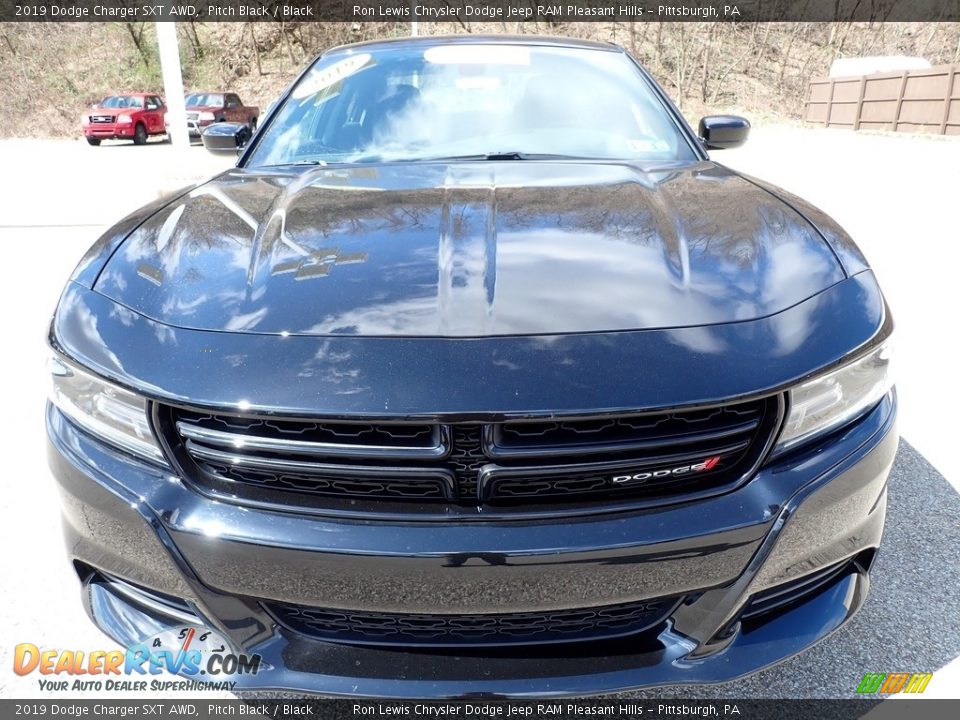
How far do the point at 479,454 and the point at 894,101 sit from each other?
1017 inches

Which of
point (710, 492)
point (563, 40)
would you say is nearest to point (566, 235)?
point (710, 492)

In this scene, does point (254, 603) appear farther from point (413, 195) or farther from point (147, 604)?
point (413, 195)

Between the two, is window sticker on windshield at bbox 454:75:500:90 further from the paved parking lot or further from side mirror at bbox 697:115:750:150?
the paved parking lot

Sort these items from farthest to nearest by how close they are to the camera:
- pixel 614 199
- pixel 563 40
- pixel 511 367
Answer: pixel 563 40 < pixel 614 199 < pixel 511 367

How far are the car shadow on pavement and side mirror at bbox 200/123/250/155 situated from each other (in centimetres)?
274

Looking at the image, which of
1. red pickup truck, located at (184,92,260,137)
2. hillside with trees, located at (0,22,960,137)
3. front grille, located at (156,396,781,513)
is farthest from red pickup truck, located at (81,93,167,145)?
front grille, located at (156,396,781,513)

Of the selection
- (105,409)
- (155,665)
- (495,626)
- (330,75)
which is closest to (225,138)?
(330,75)

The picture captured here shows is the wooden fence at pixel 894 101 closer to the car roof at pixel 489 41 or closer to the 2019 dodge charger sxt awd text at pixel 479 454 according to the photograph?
the car roof at pixel 489 41

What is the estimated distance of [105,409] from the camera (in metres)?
1.38

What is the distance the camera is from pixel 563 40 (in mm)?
3045

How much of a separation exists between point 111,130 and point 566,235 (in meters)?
25.5

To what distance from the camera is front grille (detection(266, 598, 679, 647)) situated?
132cm

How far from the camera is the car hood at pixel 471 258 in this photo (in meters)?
1.34

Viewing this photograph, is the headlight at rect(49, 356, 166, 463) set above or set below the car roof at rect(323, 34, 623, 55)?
below
